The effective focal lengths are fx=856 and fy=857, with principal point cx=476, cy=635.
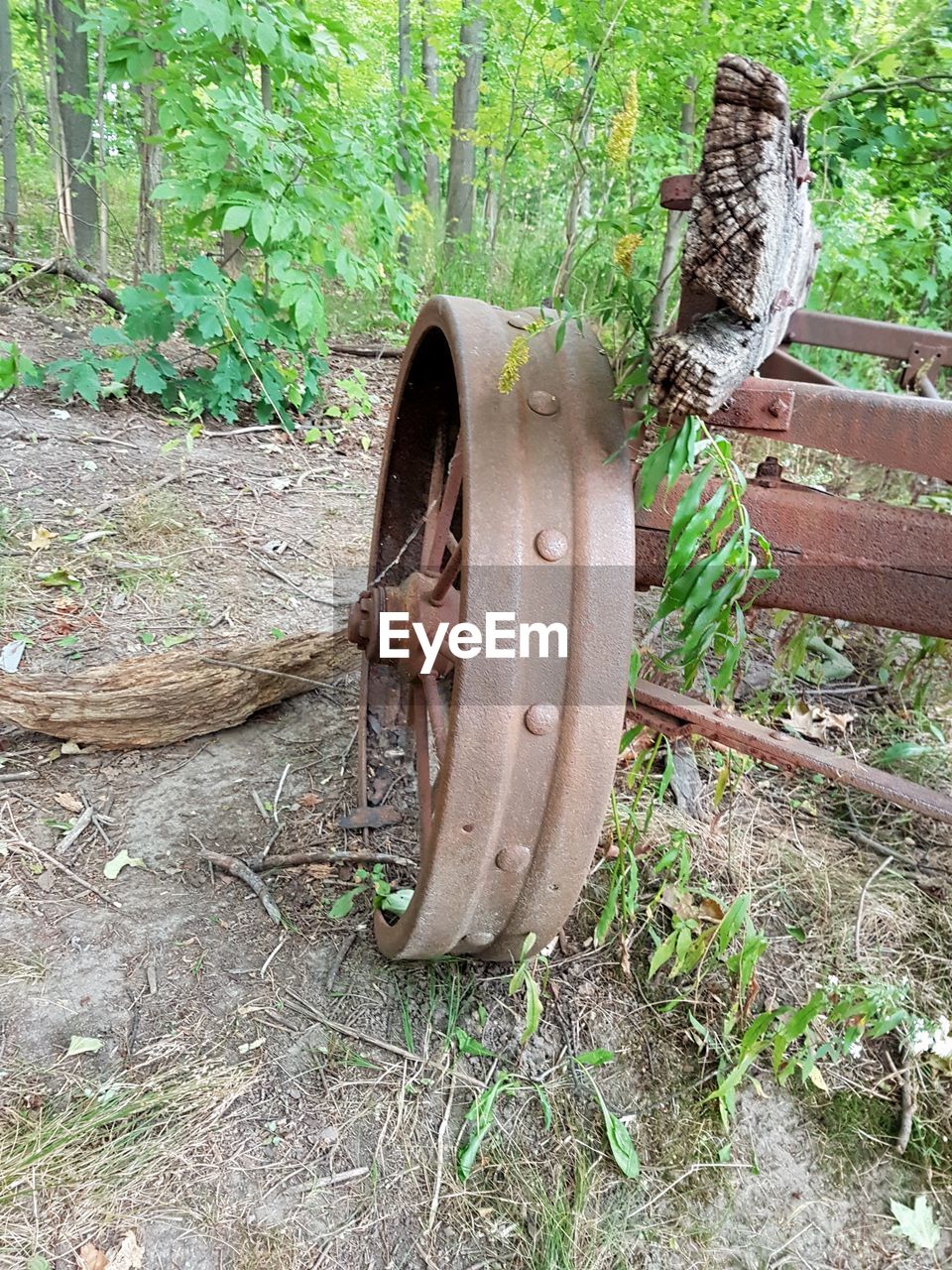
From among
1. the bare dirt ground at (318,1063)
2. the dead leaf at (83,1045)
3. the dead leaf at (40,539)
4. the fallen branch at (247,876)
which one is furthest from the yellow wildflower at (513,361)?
the dead leaf at (40,539)

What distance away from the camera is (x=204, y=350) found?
14.2ft

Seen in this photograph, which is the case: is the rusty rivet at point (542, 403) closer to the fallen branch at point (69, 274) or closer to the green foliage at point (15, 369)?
the green foliage at point (15, 369)

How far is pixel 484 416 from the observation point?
1.37m

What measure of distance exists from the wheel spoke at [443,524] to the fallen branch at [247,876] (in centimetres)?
90

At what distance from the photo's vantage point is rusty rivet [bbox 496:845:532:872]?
4.75 feet

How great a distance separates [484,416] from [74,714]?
1730 mm

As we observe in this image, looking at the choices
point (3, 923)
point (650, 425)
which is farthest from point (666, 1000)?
point (3, 923)

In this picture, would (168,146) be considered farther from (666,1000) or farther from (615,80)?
(666,1000)

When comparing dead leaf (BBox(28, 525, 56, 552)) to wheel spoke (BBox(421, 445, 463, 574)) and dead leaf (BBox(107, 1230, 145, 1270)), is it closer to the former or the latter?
wheel spoke (BBox(421, 445, 463, 574))

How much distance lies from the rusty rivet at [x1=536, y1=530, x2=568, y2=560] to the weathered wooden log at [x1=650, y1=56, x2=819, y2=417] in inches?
10.0

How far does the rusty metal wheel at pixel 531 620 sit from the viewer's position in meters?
1.33

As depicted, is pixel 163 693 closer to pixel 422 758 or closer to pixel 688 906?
pixel 422 758

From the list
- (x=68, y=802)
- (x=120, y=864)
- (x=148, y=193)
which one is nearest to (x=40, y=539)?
(x=68, y=802)

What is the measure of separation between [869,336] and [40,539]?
2.75 meters
